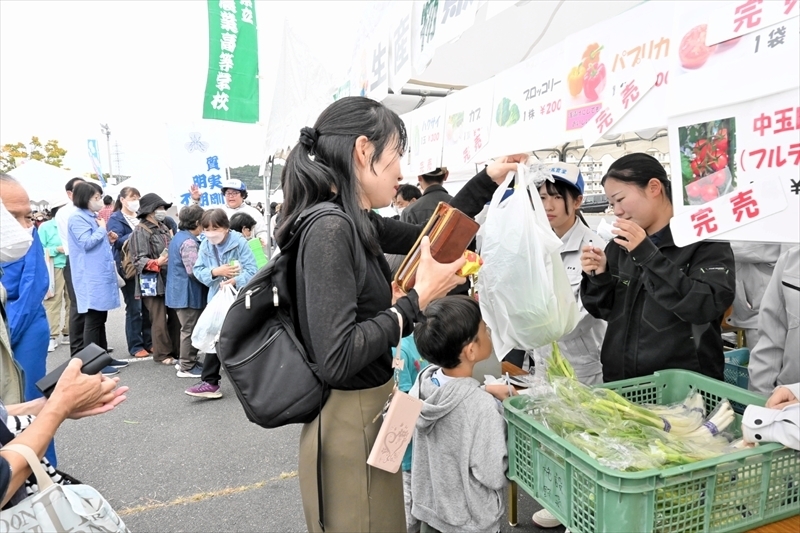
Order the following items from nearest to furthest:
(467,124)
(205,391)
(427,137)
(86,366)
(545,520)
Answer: (86,366), (545,520), (467,124), (427,137), (205,391)

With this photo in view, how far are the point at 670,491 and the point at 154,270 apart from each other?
5.69 meters

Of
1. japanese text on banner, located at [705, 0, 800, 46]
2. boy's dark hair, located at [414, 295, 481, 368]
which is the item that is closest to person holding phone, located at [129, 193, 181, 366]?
boy's dark hair, located at [414, 295, 481, 368]

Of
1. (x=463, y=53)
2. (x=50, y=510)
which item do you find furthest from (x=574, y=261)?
(x=463, y=53)

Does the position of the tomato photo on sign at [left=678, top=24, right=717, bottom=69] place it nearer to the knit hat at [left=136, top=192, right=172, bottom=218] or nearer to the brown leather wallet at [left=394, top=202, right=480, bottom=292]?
the brown leather wallet at [left=394, top=202, right=480, bottom=292]

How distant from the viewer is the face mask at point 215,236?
484 centimetres

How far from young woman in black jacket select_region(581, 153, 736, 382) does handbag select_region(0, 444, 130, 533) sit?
1.80m

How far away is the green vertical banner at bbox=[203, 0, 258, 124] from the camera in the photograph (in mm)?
8477

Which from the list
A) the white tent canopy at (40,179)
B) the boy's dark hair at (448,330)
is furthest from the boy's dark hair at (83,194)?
the white tent canopy at (40,179)

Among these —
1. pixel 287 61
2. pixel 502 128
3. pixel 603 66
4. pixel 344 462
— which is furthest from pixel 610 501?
pixel 287 61

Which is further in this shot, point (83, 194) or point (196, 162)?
point (196, 162)

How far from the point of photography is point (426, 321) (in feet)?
6.48

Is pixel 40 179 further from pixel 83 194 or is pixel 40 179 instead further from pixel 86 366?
pixel 86 366

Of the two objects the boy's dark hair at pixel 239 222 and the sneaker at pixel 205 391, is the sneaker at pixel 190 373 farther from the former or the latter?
the boy's dark hair at pixel 239 222

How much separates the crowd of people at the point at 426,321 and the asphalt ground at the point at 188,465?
633mm
